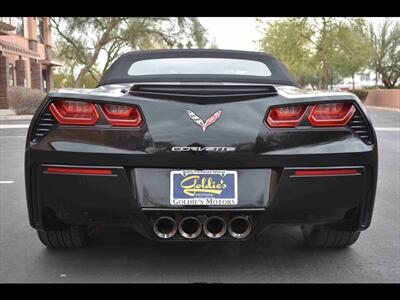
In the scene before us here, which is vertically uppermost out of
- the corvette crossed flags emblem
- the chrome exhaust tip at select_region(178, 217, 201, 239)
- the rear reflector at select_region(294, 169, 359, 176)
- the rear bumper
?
the corvette crossed flags emblem

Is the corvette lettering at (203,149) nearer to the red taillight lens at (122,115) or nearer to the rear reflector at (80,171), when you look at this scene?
the red taillight lens at (122,115)

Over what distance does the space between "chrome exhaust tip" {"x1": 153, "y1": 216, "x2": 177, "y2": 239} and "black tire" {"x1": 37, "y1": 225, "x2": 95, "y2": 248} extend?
28.7 inches

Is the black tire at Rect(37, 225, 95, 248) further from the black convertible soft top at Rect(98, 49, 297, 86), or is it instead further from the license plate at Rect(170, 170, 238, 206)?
the black convertible soft top at Rect(98, 49, 297, 86)

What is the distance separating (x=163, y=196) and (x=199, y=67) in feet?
5.90

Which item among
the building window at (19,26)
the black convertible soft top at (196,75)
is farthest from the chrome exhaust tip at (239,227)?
the building window at (19,26)

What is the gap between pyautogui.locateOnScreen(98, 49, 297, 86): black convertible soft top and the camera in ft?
12.8

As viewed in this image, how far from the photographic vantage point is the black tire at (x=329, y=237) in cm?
352

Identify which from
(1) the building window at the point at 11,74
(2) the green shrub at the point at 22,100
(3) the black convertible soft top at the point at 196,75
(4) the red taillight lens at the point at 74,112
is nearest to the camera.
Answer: (4) the red taillight lens at the point at 74,112

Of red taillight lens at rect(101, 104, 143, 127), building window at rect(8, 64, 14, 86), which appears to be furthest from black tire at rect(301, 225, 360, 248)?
building window at rect(8, 64, 14, 86)

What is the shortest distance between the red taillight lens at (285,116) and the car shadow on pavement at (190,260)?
919 mm

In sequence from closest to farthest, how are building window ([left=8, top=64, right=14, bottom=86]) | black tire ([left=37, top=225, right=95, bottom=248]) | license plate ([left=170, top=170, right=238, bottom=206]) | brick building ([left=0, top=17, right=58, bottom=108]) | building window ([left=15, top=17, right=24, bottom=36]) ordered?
license plate ([left=170, top=170, right=238, bottom=206]) → black tire ([left=37, top=225, right=95, bottom=248]) → brick building ([left=0, top=17, right=58, bottom=108]) → building window ([left=8, top=64, right=14, bottom=86]) → building window ([left=15, top=17, right=24, bottom=36])

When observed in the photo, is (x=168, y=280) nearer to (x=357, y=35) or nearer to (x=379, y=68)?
(x=357, y=35)

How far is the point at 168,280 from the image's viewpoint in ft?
9.96

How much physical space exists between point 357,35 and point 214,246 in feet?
119
